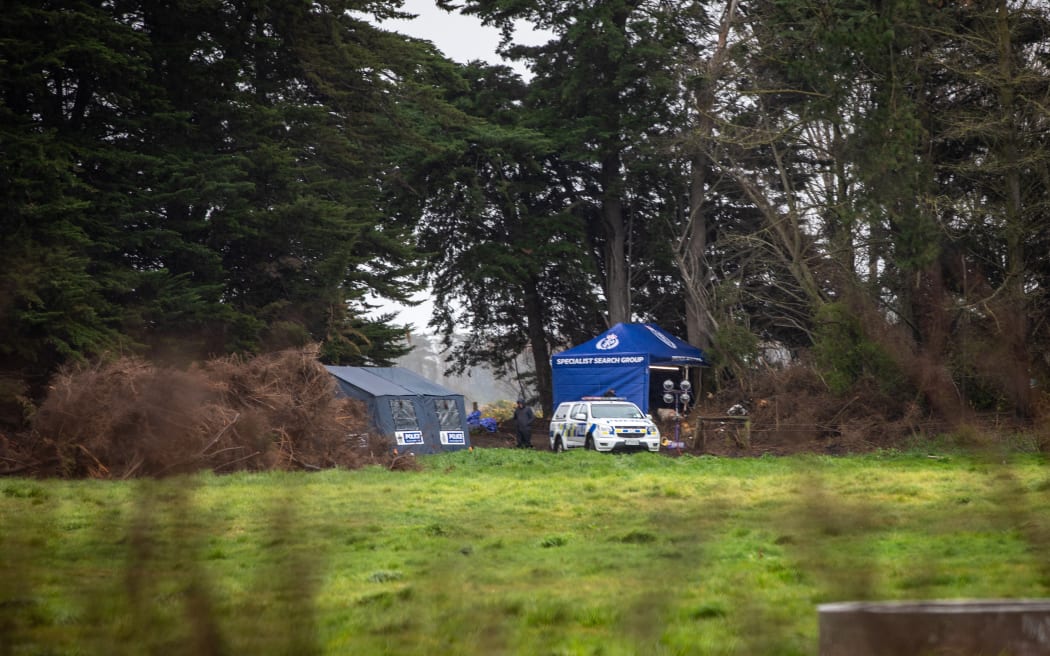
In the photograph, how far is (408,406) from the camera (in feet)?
95.1

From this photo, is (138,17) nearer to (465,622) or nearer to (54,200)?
(54,200)

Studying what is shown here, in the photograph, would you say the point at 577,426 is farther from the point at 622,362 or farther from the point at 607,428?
the point at 622,362

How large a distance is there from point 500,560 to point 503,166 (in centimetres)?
3379

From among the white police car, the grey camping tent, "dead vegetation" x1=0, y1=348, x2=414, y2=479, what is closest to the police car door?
the white police car

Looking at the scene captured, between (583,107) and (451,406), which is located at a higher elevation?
(583,107)

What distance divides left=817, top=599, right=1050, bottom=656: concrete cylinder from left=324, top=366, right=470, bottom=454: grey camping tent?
23.2m

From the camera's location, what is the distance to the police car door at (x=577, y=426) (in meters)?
29.4

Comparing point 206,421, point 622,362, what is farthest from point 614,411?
point 206,421

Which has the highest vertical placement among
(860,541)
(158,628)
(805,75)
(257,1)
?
(257,1)

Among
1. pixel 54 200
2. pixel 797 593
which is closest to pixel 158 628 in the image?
pixel 797 593

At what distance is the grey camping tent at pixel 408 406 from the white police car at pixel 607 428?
3.03 m

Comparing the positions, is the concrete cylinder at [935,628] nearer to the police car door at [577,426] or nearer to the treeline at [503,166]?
the treeline at [503,166]

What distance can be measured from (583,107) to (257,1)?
1663 cm

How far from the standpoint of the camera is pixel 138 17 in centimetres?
2830
